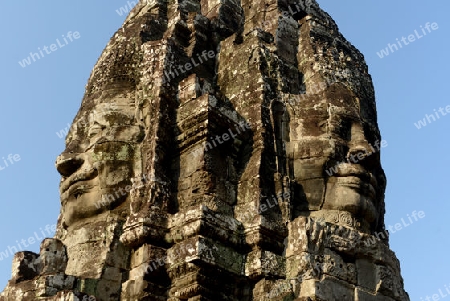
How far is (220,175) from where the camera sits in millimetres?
8656

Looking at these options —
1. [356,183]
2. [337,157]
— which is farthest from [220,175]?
[356,183]

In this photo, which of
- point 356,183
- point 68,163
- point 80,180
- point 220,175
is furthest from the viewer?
point 68,163

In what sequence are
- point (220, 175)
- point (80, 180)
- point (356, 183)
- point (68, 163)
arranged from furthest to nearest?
1. point (68, 163)
2. point (80, 180)
3. point (356, 183)
4. point (220, 175)

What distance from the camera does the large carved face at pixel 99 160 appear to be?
8930 millimetres

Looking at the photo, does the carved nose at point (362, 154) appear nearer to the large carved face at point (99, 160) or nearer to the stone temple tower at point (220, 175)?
the stone temple tower at point (220, 175)

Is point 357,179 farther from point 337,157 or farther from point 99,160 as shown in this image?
point 99,160

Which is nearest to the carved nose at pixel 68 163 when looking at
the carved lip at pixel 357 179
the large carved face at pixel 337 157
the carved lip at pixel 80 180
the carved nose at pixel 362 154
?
the carved lip at pixel 80 180

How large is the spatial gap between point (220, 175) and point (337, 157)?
5.26 feet

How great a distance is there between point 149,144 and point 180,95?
90 centimetres

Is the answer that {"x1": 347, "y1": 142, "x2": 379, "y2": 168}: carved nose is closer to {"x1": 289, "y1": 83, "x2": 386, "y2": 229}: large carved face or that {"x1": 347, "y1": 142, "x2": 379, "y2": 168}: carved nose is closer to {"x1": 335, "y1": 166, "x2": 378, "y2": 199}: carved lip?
{"x1": 289, "y1": 83, "x2": 386, "y2": 229}: large carved face

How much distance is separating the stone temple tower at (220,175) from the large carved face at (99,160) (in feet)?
0.07

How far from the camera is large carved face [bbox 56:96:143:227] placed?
352 inches

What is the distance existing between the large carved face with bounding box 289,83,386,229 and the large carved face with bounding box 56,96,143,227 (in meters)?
2.26

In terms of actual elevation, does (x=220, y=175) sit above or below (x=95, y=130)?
below
